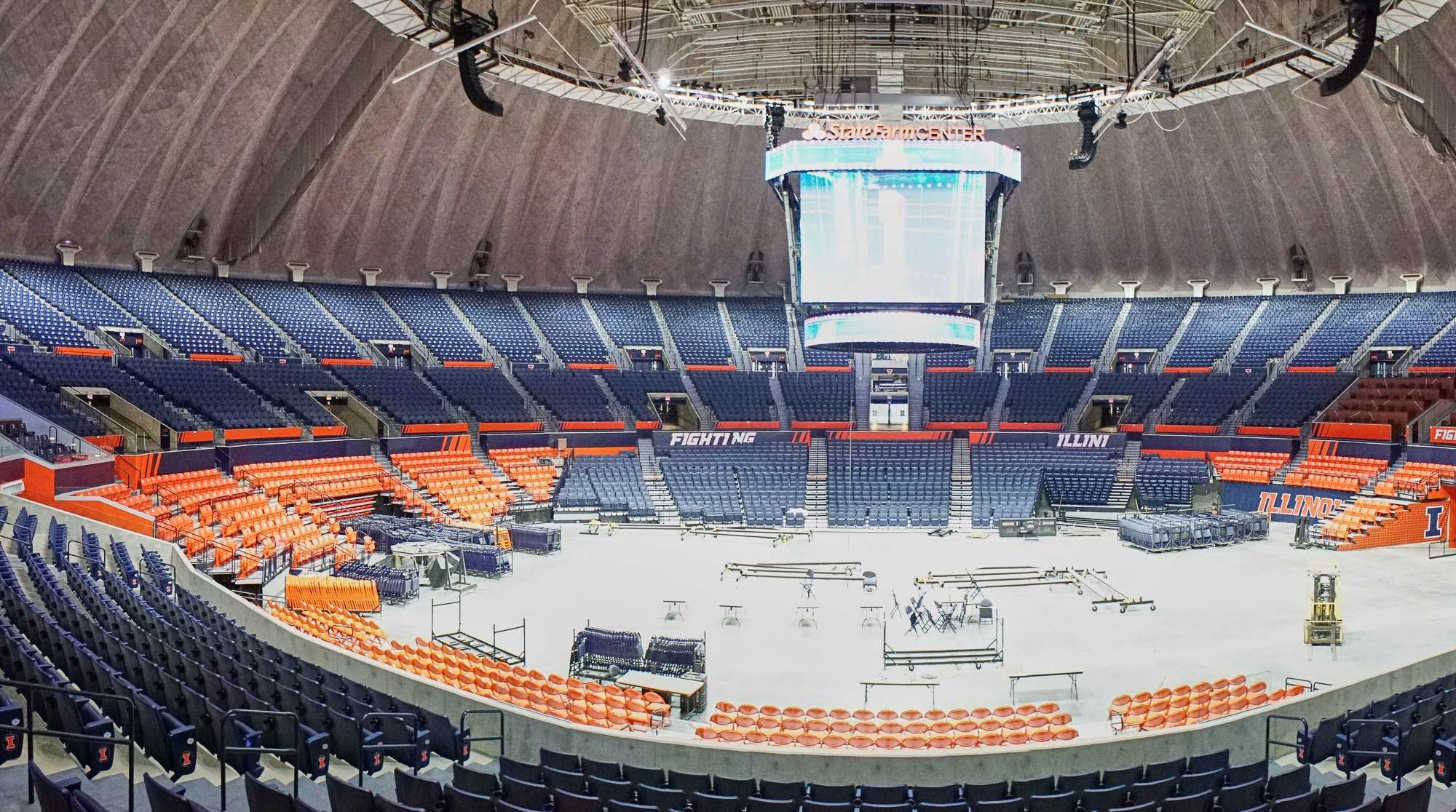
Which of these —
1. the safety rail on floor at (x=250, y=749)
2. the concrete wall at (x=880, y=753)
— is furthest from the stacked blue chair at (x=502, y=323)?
the safety rail on floor at (x=250, y=749)

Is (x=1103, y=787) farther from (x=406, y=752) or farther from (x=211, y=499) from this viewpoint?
(x=211, y=499)

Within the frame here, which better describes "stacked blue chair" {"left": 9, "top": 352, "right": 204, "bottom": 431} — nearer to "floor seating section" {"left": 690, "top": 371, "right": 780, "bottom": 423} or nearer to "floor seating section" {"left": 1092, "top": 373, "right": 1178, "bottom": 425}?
"floor seating section" {"left": 690, "top": 371, "right": 780, "bottom": 423}

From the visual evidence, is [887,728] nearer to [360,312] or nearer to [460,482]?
[460,482]

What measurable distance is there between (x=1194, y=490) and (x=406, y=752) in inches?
1214

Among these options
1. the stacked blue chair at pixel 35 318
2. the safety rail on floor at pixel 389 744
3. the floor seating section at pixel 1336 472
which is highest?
the stacked blue chair at pixel 35 318

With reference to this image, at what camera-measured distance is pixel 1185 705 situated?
12797 mm

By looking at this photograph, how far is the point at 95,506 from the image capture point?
832 inches

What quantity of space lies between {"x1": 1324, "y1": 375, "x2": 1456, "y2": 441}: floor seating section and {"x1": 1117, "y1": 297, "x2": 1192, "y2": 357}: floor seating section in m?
9.02

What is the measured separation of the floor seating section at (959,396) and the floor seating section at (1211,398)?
22.6ft

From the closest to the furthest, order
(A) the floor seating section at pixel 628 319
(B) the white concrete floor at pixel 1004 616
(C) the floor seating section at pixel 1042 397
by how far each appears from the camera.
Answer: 1. (B) the white concrete floor at pixel 1004 616
2. (C) the floor seating section at pixel 1042 397
3. (A) the floor seating section at pixel 628 319

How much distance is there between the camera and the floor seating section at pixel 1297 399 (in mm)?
36781

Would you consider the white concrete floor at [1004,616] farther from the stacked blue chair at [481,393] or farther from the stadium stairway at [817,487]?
the stacked blue chair at [481,393]

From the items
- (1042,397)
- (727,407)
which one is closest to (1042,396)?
(1042,397)

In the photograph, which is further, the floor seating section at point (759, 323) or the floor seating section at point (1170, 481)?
the floor seating section at point (759, 323)
